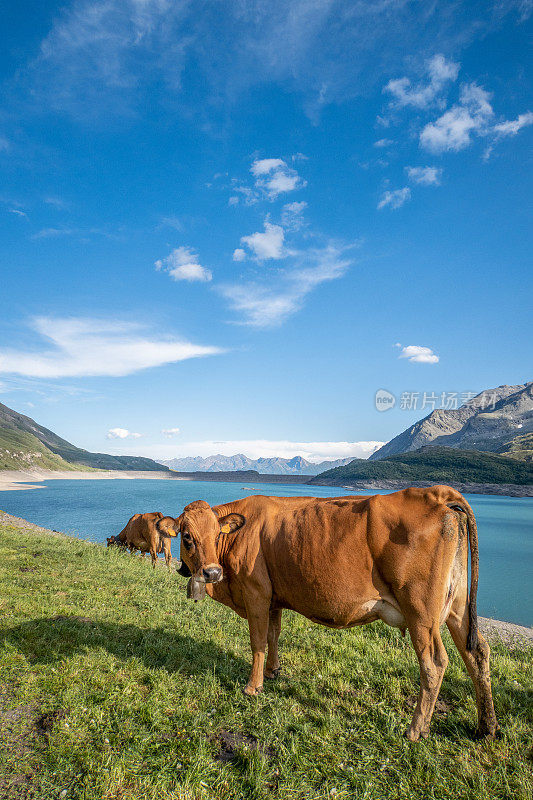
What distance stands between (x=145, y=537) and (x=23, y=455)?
179 meters

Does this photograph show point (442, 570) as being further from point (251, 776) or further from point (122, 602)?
point (122, 602)

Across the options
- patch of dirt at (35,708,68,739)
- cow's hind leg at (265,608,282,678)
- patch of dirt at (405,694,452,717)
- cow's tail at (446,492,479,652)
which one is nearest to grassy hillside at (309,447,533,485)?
patch of dirt at (405,694,452,717)

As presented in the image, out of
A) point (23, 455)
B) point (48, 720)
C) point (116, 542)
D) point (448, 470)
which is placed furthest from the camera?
point (23, 455)

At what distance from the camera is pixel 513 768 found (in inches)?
148

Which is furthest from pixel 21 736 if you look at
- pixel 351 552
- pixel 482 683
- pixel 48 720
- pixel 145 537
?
pixel 145 537

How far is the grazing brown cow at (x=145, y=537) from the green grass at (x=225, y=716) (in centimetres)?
709

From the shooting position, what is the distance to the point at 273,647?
5.54 metres

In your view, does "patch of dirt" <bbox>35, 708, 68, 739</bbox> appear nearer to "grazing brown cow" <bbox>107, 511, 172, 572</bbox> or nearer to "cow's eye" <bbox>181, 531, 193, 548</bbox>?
"cow's eye" <bbox>181, 531, 193, 548</bbox>

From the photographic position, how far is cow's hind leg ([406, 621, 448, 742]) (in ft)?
13.4

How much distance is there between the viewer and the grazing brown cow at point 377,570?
163 inches

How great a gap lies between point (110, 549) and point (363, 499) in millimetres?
12768

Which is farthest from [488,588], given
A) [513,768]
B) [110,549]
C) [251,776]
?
[251,776]

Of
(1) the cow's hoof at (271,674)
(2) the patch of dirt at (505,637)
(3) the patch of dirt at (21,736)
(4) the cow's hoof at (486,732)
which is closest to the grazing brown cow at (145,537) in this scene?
(1) the cow's hoof at (271,674)

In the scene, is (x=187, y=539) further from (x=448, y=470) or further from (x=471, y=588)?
(x=448, y=470)
